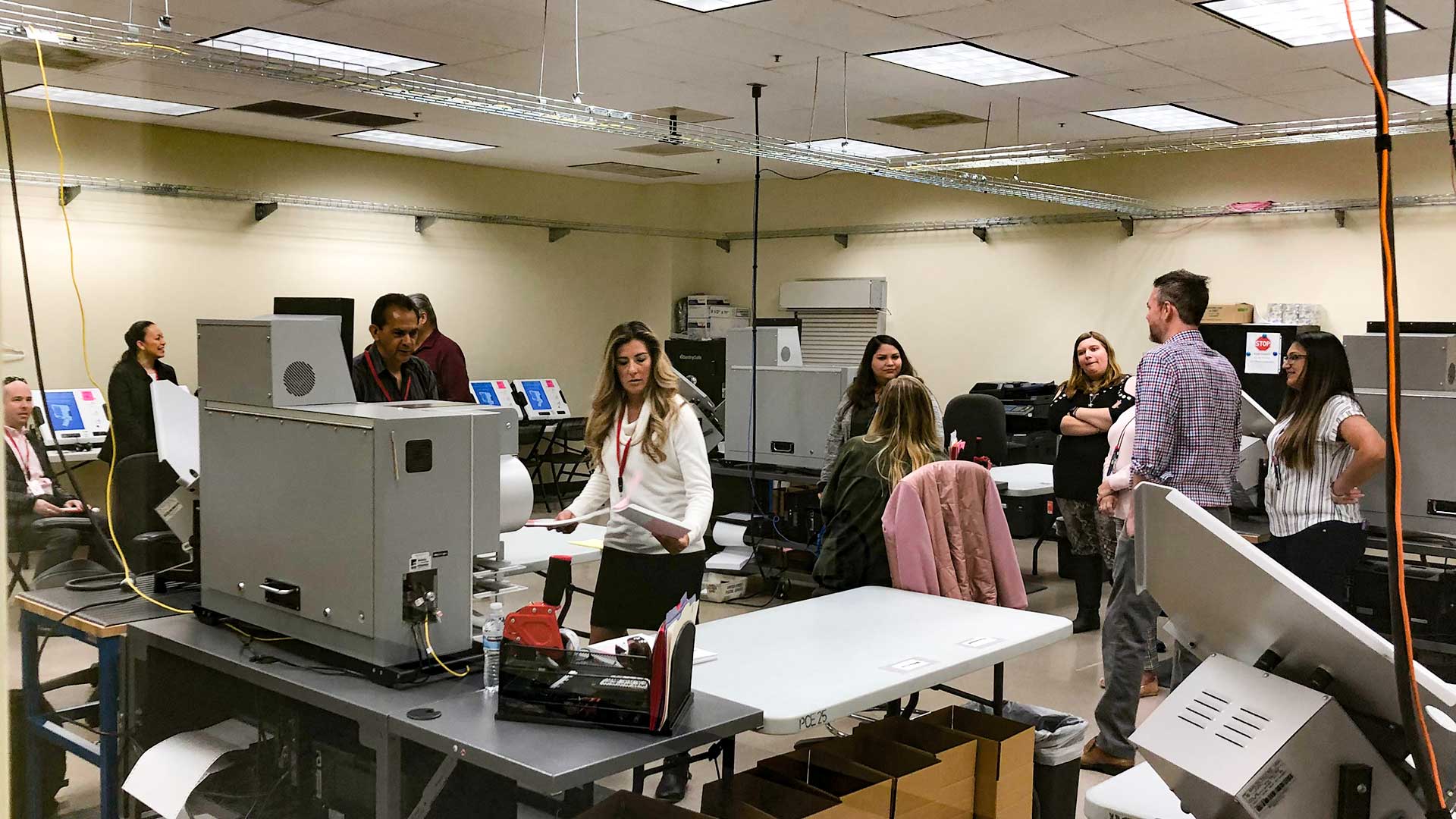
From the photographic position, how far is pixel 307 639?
2500 mm

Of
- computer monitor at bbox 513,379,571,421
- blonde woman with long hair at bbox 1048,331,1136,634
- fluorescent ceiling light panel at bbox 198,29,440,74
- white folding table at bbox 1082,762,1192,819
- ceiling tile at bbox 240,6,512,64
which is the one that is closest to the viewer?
white folding table at bbox 1082,762,1192,819

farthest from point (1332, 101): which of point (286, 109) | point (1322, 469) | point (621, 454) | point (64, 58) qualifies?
point (64, 58)

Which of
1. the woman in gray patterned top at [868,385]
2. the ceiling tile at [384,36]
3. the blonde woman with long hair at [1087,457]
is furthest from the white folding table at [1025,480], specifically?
the ceiling tile at [384,36]

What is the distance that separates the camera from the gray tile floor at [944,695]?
368 cm

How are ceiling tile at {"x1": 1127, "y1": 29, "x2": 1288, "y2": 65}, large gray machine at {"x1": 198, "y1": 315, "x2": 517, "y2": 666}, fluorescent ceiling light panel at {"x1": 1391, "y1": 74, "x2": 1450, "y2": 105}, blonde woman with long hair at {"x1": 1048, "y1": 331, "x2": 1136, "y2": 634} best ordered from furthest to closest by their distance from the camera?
fluorescent ceiling light panel at {"x1": 1391, "y1": 74, "x2": 1450, "y2": 105} → blonde woman with long hair at {"x1": 1048, "y1": 331, "x2": 1136, "y2": 634} → ceiling tile at {"x1": 1127, "y1": 29, "x2": 1288, "y2": 65} → large gray machine at {"x1": 198, "y1": 315, "x2": 517, "y2": 666}

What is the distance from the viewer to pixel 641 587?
341 centimetres

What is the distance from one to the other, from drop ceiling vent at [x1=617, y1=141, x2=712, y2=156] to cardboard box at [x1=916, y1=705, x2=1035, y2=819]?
22.7 feet

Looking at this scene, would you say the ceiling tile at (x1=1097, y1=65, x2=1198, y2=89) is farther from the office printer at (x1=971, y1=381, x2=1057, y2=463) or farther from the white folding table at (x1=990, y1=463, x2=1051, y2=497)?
the office printer at (x1=971, y1=381, x2=1057, y2=463)

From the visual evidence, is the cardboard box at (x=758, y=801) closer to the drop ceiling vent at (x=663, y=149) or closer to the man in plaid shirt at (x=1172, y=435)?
the man in plaid shirt at (x=1172, y=435)

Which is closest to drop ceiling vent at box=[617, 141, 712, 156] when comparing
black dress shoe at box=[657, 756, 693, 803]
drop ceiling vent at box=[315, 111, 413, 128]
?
drop ceiling vent at box=[315, 111, 413, 128]

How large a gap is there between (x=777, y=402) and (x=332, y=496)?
4367mm

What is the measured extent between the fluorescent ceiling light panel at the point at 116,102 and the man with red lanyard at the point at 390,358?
4410 millimetres

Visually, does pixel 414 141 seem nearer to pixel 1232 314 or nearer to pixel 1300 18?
pixel 1300 18

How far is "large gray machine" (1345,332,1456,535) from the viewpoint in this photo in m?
4.45
